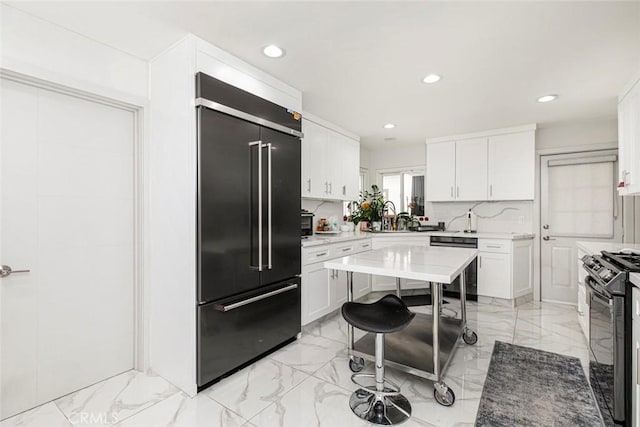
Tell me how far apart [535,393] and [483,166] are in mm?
3148

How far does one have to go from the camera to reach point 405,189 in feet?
18.0

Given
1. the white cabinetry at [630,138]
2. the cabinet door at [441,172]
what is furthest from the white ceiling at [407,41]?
the cabinet door at [441,172]

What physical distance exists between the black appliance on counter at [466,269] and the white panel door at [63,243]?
12.5 ft

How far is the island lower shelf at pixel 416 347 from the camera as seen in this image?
2.14 meters

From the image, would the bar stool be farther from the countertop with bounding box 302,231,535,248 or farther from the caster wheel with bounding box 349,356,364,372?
the countertop with bounding box 302,231,535,248

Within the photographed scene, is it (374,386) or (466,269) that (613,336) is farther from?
(466,269)

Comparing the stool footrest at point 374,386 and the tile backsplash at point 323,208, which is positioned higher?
the tile backsplash at point 323,208

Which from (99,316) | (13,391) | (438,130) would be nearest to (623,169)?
(438,130)

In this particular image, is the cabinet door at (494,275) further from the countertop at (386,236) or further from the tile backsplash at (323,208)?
the tile backsplash at (323,208)

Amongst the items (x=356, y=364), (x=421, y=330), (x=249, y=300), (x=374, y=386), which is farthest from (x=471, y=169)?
(x=249, y=300)

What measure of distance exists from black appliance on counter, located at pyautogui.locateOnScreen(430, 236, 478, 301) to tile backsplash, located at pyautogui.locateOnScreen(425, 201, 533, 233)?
2.19 feet

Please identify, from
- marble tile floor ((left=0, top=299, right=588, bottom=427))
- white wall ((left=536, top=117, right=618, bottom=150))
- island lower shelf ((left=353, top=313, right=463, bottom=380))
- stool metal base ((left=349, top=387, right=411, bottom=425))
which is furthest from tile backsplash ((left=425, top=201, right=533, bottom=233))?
stool metal base ((left=349, top=387, right=411, bottom=425))

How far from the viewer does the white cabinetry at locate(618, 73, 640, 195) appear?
2376mm

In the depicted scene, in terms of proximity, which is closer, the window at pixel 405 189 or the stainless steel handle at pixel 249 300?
the stainless steel handle at pixel 249 300
